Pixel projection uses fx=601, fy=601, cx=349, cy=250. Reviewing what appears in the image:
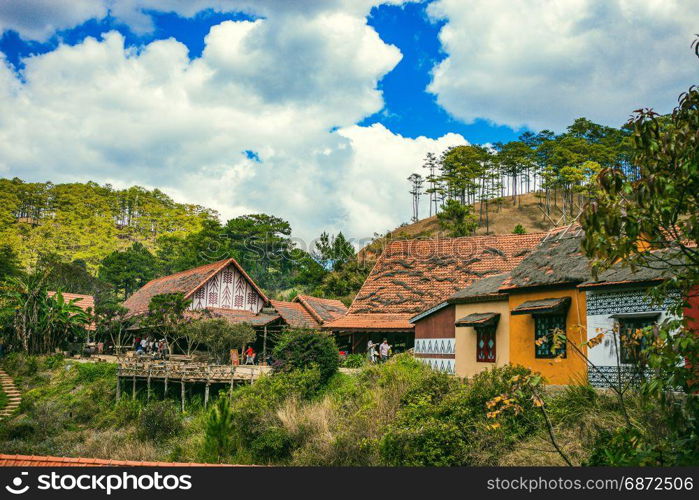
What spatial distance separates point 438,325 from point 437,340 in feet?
1.92

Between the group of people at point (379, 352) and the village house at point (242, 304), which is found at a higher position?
the village house at point (242, 304)

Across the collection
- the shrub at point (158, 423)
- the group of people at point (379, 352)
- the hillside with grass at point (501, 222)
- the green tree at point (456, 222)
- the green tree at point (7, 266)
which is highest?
the hillside with grass at point (501, 222)

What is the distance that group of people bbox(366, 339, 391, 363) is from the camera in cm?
2617

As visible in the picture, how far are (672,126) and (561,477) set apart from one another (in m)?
4.20

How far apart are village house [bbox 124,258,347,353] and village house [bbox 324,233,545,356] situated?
3.81 metres

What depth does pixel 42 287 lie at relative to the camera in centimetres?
3512

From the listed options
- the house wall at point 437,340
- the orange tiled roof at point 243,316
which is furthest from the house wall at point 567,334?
the orange tiled roof at point 243,316

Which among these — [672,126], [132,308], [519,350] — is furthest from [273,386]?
[132,308]

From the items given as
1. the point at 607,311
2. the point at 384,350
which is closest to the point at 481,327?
the point at 607,311

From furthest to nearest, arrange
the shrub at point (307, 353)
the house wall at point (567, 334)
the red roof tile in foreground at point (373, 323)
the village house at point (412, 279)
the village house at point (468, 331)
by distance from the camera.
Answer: the village house at point (412, 279)
the red roof tile in foreground at point (373, 323)
the shrub at point (307, 353)
the village house at point (468, 331)
the house wall at point (567, 334)

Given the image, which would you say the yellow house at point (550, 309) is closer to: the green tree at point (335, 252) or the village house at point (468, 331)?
the village house at point (468, 331)

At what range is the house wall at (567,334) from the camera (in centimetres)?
1586

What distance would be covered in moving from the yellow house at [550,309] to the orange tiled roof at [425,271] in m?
10.2

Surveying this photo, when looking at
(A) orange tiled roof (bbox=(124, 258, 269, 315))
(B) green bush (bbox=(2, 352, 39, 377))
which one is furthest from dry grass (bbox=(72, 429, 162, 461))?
(A) orange tiled roof (bbox=(124, 258, 269, 315))
